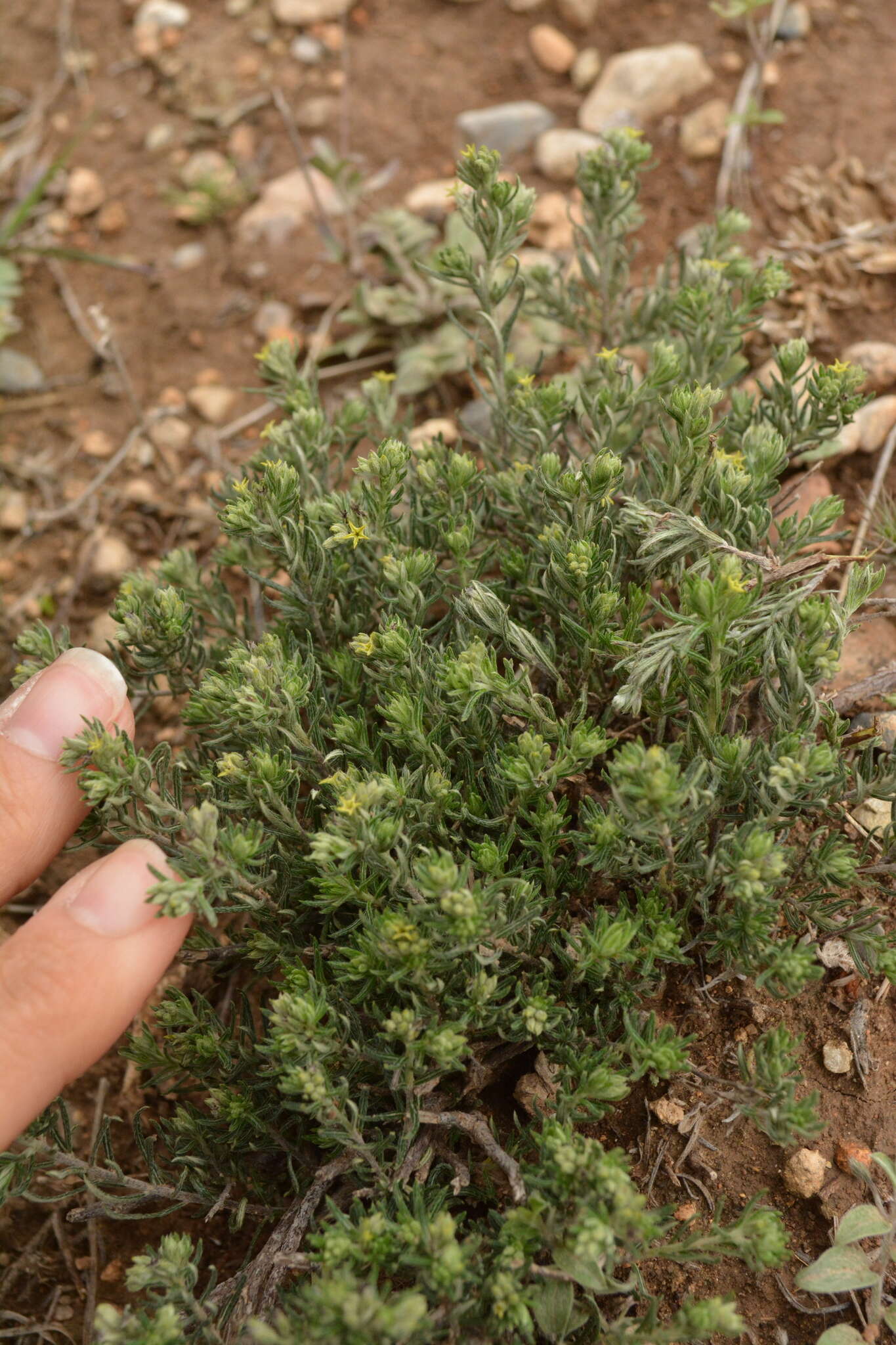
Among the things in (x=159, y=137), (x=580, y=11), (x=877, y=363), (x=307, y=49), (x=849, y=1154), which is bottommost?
(x=849, y=1154)

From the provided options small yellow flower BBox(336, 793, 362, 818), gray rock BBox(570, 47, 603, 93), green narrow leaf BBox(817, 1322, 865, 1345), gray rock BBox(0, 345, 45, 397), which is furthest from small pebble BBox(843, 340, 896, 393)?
gray rock BBox(0, 345, 45, 397)

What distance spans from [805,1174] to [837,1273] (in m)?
0.25

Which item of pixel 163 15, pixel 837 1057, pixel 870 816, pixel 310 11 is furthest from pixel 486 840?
pixel 163 15

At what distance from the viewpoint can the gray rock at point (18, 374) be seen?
5305mm

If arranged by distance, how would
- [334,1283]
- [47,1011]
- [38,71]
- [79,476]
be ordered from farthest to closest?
[38,71] → [79,476] → [47,1011] → [334,1283]

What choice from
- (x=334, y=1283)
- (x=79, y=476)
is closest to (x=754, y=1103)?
(x=334, y=1283)

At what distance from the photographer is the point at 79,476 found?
200 inches

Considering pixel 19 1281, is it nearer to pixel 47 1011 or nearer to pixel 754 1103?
pixel 47 1011

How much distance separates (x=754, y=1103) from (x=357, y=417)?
241 cm

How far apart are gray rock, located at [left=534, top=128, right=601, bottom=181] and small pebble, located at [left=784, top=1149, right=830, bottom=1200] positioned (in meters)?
4.53

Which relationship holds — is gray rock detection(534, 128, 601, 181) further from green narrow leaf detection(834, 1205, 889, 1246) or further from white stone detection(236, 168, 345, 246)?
green narrow leaf detection(834, 1205, 889, 1246)

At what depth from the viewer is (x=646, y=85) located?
5145 millimetres

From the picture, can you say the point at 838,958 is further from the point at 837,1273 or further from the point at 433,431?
the point at 433,431

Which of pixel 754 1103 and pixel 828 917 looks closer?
pixel 754 1103
